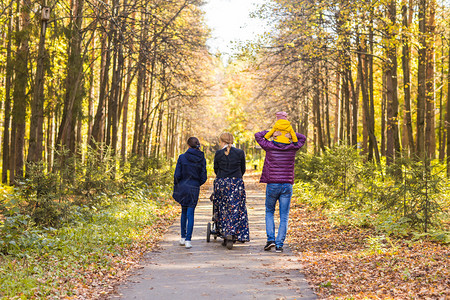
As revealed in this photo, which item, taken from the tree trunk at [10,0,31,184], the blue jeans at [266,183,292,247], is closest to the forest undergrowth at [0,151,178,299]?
the blue jeans at [266,183,292,247]

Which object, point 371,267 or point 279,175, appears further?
point 279,175

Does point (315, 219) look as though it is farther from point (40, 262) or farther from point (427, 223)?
point (40, 262)

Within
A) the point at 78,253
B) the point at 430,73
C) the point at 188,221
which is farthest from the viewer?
the point at 430,73

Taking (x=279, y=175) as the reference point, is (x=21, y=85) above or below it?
above

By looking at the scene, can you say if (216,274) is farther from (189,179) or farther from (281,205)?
(189,179)

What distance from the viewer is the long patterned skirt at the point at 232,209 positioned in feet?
28.4

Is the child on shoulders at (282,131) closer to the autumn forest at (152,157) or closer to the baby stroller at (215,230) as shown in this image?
the baby stroller at (215,230)

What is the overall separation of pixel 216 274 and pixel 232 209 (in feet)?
7.78

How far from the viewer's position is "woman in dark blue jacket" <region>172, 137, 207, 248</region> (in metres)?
8.80

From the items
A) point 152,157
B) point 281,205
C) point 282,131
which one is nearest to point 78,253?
point 281,205

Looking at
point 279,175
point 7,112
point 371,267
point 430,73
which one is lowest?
point 371,267

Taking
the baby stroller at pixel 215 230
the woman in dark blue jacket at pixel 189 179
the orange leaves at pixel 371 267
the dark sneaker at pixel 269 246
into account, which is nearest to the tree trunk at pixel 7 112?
the woman in dark blue jacket at pixel 189 179

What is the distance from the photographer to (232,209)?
343 inches

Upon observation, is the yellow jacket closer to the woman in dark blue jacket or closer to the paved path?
the woman in dark blue jacket
